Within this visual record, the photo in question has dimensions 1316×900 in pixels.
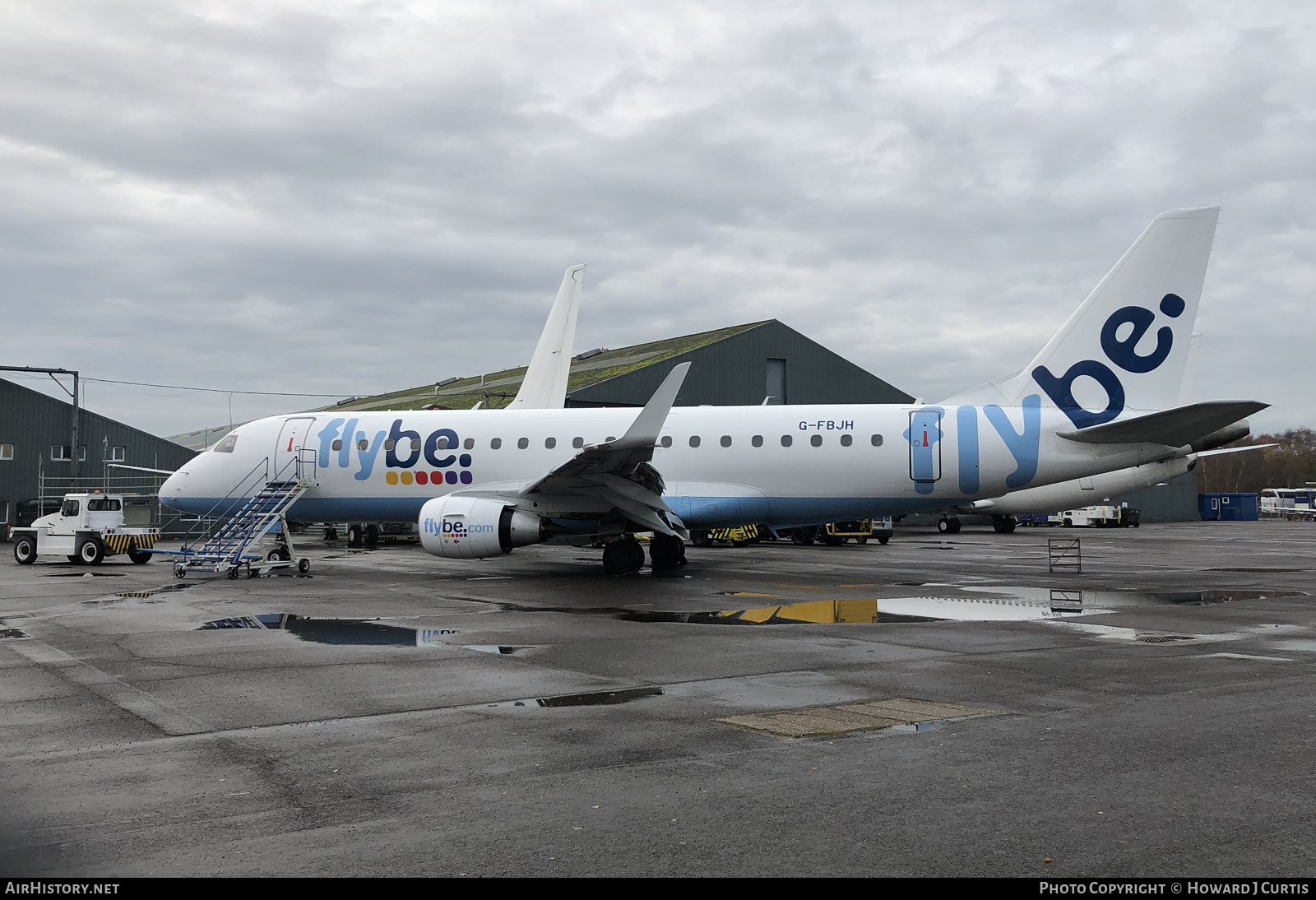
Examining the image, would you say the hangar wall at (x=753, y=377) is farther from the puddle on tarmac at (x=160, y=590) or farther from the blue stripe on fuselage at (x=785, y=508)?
the puddle on tarmac at (x=160, y=590)

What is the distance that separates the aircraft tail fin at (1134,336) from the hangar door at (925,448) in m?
1.89

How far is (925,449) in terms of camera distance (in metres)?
20.8

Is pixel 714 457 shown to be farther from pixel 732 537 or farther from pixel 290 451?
pixel 732 537

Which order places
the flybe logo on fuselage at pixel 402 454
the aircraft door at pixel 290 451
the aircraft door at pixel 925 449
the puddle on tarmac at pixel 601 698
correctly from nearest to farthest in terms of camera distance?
1. the puddle on tarmac at pixel 601 698
2. the aircraft door at pixel 925 449
3. the flybe logo on fuselage at pixel 402 454
4. the aircraft door at pixel 290 451

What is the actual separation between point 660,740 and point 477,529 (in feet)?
44.0

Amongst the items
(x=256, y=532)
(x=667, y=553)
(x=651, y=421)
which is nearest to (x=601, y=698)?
(x=651, y=421)

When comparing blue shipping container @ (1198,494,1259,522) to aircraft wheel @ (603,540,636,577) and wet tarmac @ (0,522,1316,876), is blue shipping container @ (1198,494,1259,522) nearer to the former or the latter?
aircraft wheel @ (603,540,636,577)

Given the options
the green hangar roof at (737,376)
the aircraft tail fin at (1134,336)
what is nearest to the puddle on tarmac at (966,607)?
the aircraft tail fin at (1134,336)

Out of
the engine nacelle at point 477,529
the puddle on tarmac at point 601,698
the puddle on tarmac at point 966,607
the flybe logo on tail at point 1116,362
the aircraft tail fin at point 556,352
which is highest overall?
the aircraft tail fin at point 556,352

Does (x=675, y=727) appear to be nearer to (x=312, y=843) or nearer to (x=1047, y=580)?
(x=312, y=843)

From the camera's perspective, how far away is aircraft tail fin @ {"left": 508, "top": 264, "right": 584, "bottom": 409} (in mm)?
34094

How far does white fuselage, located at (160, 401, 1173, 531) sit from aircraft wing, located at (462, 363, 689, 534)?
76 cm

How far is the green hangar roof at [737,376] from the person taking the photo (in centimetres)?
4928
